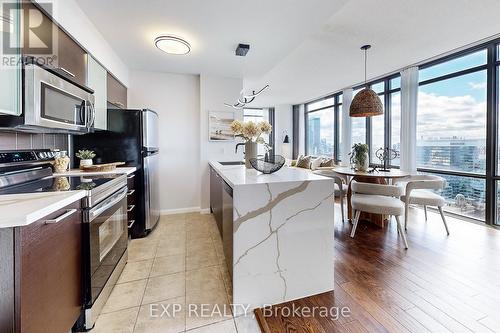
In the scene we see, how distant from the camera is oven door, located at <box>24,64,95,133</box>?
1362 millimetres

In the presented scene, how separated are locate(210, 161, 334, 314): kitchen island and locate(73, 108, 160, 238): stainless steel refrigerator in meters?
1.75

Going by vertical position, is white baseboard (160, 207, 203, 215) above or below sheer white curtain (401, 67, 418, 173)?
below

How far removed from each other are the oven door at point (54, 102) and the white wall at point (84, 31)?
51 centimetres

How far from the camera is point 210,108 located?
3.98 m

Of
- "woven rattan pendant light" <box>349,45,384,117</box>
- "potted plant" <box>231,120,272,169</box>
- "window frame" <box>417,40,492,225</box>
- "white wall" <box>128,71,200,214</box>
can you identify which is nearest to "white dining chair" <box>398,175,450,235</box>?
"window frame" <box>417,40,492,225</box>

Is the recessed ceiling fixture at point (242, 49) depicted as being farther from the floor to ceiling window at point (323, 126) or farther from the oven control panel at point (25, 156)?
the floor to ceiling window at point (323, 126)

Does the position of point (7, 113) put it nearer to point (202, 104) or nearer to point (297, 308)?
point (297, 308)

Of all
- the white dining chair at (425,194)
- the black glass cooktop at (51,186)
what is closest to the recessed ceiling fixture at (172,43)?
the black glass cooktop at (51,186)

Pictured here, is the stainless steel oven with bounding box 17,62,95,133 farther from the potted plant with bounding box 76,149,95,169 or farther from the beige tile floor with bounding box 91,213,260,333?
the beige tile floor with bounding box 91,213,260,333

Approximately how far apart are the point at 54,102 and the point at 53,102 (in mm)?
11

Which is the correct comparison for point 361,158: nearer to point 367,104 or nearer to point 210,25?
point 367,104

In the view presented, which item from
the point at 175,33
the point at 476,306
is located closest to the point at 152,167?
the point at 175,33

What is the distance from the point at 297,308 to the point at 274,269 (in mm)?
324

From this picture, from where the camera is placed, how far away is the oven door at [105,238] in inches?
58.6
